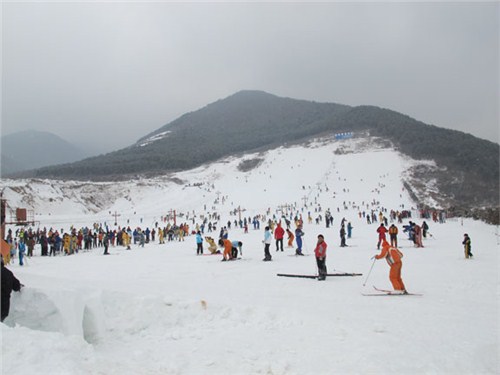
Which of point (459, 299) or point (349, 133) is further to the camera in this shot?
point (349, 133)

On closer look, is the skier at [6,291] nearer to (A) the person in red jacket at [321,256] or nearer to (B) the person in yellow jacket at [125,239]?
(A) the person in red jacket at [321,256]

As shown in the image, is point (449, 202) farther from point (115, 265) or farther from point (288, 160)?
point (115, 265)

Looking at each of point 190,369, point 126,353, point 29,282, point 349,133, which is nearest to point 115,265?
point 29,282

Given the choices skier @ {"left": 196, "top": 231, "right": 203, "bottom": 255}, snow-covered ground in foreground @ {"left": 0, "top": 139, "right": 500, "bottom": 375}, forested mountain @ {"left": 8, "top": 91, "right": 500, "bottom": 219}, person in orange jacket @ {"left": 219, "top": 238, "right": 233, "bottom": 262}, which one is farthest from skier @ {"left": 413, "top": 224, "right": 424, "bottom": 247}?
forested mountain @ {"left": 8, "top": 91, "right": 500, "bottom": 219}

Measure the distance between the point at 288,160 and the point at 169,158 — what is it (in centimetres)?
3950

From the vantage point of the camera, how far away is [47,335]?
4.72 meters

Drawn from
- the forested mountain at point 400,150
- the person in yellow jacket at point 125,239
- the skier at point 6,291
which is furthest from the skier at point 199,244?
the forested mountain at point 400,150

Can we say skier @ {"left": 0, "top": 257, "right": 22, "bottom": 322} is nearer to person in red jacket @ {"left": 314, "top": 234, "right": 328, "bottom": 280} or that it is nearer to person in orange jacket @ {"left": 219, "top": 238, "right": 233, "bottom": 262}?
person in red jacket @ {"left": 314, "top": 234, "right": 328, "bottom": 280}

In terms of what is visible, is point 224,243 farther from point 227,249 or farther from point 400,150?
point 400,150

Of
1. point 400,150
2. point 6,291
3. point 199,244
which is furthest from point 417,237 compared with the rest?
point 400,150

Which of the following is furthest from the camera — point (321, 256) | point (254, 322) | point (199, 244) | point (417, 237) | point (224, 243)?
point (199, 244)

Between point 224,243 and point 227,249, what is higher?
point 224,243

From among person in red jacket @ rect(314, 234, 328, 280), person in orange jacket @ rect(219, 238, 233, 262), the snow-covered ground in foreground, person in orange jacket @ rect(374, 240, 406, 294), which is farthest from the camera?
person in orange jacket @ rect(219, 238, 233, 262)

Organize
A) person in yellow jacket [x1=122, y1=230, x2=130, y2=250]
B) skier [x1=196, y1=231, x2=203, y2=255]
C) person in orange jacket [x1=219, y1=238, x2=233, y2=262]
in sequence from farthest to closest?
person in yellow jacket [x1=122, y1=230, x2=130, y2=250]
skier [x1=196, y1=231, x2=203, y2=255]
person in orange jacket [x1=219, y1=238, x2=233, y2=262]
